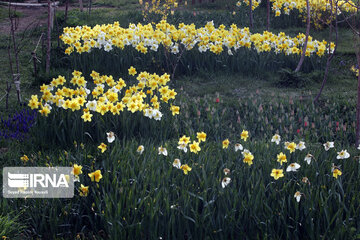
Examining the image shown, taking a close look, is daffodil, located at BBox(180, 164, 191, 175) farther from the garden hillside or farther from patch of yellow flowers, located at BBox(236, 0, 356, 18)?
patch of yellow flowers, located at BBox(236, 0, 356, 18)

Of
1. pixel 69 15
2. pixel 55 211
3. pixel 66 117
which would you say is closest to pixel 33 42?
pixel 69 15

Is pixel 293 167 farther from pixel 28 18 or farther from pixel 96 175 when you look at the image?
pixel 28 18

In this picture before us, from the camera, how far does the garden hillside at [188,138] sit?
278cm

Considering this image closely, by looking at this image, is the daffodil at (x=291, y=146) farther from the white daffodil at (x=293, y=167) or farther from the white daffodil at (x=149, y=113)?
the white daffodil at (x=149, y=113)

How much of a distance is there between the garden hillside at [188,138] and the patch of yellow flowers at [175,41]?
22 mm

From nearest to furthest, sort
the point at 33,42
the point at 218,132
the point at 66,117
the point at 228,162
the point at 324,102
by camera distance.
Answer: the point at 228,162
the point at 66,117
the point at 218,132
the point at 324,102
the point at 33,42

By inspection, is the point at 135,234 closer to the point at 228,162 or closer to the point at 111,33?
the point at 228,162

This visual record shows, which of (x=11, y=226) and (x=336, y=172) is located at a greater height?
(x=336, y=172)

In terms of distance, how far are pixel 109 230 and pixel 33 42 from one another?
682cm

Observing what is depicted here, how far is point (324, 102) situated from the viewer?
566 centimetres

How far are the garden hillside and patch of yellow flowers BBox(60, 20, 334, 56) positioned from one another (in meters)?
0.02

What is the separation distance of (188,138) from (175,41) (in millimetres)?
3765

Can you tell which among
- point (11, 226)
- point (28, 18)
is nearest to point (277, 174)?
point (11, 226)

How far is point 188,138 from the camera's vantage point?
3.44 meters
